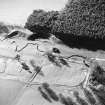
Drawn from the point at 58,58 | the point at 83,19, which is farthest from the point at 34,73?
the point at 83,19

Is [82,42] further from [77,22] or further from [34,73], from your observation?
[34,73]

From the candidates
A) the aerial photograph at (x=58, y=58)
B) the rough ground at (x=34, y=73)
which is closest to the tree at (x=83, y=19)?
the aerial photograph at (x=58, y=58)

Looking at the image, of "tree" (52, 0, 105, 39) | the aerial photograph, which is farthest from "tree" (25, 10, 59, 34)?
"tree" (52, 0, 105, 39)

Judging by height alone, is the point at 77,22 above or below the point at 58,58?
above

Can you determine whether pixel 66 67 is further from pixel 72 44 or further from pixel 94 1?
pixel 94 1

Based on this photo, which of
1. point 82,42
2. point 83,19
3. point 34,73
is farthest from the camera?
point 82,42

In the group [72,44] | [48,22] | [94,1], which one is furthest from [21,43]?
[94,1]

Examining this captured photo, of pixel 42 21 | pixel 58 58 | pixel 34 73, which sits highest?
pixel 42 21

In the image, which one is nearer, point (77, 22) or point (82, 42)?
point (77, 22)

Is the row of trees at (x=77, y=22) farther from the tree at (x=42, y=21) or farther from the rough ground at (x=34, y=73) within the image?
the rough ground at (x=34, y=73)
